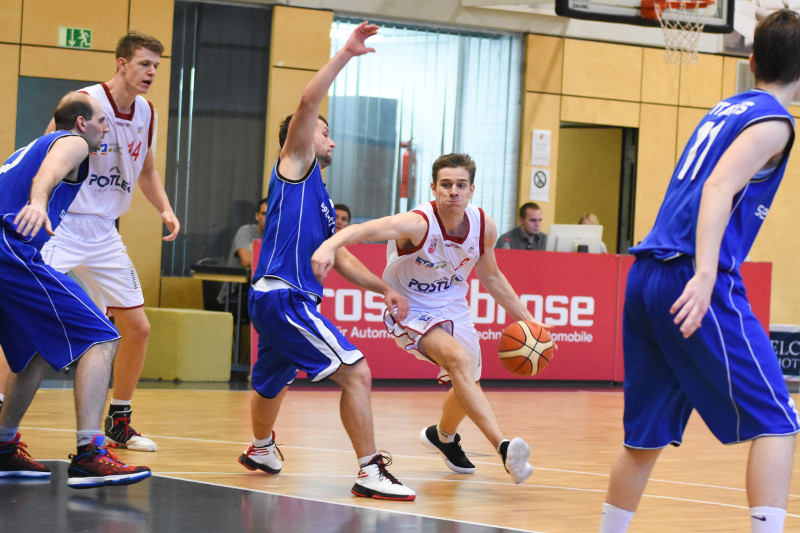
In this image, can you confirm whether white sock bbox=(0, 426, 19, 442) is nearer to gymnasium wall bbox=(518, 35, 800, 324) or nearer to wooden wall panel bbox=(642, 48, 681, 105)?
gymnasium wall bbox=(518, 35, 800, 324)

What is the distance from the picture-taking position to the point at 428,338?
530 centimetres

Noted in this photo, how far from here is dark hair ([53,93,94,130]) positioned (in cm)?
455

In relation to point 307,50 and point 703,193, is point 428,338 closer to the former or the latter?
point 703,193

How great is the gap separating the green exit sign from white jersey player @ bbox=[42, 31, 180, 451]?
6.92m

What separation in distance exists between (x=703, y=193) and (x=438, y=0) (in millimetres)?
11371

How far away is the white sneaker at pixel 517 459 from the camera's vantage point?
4688 millimetres

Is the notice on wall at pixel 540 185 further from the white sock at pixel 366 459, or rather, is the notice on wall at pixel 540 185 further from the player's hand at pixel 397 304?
the white sock at pixel 366 459

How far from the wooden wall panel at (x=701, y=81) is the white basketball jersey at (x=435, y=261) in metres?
10.5

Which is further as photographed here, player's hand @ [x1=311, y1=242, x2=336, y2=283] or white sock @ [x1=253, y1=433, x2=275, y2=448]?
white sock @ [x1=253, y1=433, x2=275, y2=448]

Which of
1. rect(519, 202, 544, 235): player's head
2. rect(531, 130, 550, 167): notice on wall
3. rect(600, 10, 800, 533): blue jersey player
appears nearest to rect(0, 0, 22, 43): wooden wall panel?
rect(519, 202, 544, 235): player's head

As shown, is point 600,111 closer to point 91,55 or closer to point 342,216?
point 342,216

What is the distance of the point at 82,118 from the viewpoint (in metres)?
4.56

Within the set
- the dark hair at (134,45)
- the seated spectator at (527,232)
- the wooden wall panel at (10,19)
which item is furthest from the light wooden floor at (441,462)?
the wooden wall panel at (10,19)

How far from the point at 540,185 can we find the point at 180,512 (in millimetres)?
10927
